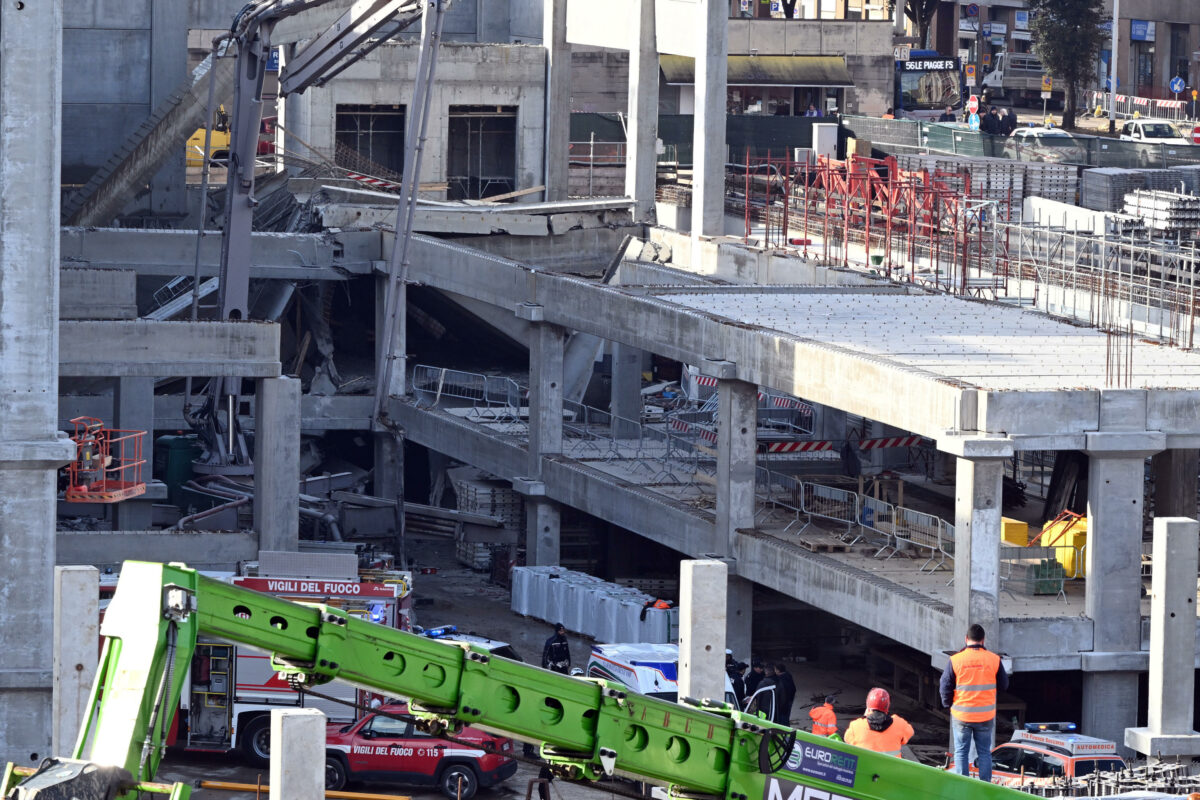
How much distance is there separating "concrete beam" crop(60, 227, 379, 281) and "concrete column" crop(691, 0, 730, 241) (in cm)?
1013

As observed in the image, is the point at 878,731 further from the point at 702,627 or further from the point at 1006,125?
the point at 1006,125

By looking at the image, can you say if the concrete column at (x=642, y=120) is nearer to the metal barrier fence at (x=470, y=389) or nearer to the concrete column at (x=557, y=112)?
the concrete column at (x=557, y=112)

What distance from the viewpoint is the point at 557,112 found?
72.1 m

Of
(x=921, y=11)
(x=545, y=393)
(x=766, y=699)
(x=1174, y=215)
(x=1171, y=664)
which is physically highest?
(x=921, y=11)

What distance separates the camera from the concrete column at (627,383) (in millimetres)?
51062

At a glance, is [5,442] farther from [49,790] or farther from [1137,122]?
[1137,122]

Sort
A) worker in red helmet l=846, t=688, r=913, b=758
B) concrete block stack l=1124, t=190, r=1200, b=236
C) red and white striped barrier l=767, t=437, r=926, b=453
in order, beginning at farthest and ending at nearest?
concrete block stack l=1124, t=190, r=1200, b=236, red and white striped barrier l=767, t=437, r=926, b=453, worker in red helmet l=846, t=688, r=913, b=758

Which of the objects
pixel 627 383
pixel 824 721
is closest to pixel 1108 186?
pixel 627 383

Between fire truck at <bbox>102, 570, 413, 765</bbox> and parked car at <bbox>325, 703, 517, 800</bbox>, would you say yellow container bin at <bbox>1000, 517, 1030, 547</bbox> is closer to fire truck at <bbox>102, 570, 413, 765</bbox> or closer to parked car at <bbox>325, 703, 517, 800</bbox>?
parked car at <bbox>325, 703, 517, 800</bbox>

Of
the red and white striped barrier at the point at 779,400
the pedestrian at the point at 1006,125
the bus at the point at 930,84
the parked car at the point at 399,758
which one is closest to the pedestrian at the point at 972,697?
the parked car at the point at 399,758

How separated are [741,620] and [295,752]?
67.0 ft

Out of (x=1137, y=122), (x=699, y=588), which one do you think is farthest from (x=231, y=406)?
(x=1137, y=122)

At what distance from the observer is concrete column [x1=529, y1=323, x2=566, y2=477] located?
45.6 metres

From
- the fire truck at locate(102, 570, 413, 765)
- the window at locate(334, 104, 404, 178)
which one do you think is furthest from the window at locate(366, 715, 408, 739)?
the window at locate(334, 104, 404, 178)
